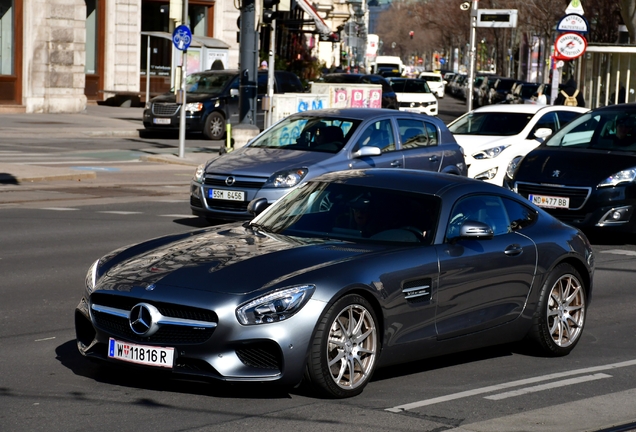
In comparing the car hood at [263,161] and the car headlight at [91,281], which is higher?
the car hood at [263,161]

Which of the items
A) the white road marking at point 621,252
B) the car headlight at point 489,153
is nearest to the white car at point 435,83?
the car headlight at point 489,153

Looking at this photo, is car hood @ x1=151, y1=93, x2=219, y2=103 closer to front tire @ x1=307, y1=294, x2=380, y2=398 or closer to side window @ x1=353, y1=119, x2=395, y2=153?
side window @ x1=353, y1=119, x2=395, y2=153

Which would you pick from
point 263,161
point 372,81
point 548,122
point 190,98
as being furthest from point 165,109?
point 263,161

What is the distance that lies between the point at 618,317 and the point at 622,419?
11.4 feet

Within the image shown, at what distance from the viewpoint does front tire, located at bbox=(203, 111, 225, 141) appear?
1209 inches

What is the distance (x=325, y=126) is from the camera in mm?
15062

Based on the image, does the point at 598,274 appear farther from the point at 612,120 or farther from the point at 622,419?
the point at 622,419

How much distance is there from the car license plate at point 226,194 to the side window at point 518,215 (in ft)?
19.5

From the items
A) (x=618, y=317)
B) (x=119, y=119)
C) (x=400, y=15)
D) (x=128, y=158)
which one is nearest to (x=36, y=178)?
(x=128, y=158)

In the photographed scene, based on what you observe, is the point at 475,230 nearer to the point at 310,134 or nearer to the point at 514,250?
the point at 514,250

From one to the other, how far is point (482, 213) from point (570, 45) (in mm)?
18269

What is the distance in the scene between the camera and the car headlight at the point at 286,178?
1359 centimetres

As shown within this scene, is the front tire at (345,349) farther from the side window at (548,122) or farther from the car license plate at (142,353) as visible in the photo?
the side window at (548,122)

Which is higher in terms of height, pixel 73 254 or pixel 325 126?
pixel 325 126
